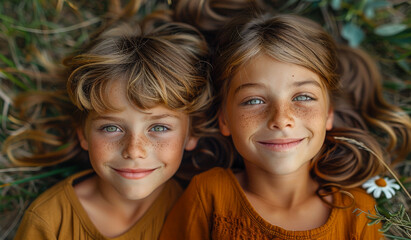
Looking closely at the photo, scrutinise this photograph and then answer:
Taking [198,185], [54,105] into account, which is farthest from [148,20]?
[198,185]

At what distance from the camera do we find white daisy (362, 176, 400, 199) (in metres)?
1.90

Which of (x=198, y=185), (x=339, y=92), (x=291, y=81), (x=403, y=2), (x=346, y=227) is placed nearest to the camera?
(x=291, y=81)

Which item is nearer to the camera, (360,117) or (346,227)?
(346,227)

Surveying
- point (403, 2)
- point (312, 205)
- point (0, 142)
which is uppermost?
point (403, 2)

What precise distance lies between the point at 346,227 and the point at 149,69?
42.7 inches

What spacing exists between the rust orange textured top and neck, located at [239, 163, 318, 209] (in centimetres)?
10

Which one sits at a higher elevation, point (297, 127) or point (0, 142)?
point (297, 127)

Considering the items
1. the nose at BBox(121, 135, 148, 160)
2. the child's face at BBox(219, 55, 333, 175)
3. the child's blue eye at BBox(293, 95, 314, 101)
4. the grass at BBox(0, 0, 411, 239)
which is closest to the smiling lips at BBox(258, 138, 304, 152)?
the child's face at BBox(219, 55, 333, 175)

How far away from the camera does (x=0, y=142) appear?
2.31m

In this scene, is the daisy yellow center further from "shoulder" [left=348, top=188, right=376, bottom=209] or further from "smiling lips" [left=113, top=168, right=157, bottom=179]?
"smiling lips" [left=113, top=168, right=157, bottom=179]

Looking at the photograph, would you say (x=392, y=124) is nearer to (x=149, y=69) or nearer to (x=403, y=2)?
(x=403, y=2)

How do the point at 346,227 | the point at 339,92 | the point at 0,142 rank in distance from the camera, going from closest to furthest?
the point at 346,227 < the point at 339,92 < the point at 0,142

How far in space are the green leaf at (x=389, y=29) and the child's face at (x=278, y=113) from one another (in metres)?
0.70

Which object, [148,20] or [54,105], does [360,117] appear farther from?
[54,105]
